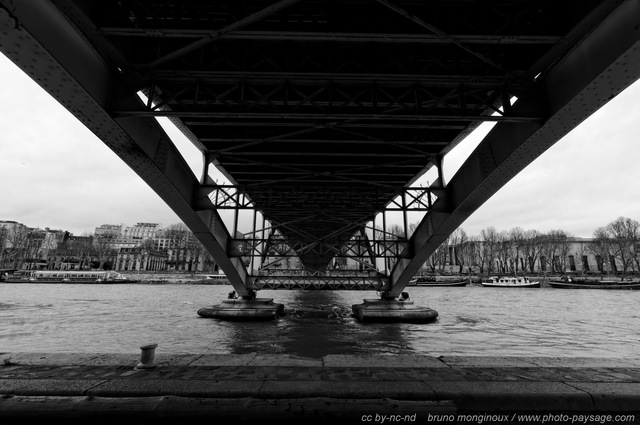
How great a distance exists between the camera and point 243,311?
2123 cm

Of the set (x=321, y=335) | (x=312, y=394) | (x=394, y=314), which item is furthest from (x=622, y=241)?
(x=312, y=394)

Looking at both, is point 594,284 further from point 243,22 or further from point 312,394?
point 243,22

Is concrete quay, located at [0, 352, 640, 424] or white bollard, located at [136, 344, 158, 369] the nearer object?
concrete quay, located at [0, 352, 640, 424]

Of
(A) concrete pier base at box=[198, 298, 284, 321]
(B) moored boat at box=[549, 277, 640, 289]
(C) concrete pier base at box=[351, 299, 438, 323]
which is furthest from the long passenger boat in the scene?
(B) moored boat at box=[549, 277, 640, 289]

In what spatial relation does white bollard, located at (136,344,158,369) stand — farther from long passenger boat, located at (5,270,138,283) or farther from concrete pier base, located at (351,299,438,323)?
long passenger boat, located at (5,270,138,283)

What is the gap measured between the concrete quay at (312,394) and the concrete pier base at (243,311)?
53.8ft

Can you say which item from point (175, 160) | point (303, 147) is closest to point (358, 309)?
point (303, 147)

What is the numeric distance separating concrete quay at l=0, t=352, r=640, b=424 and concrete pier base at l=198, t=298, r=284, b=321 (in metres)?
16.4

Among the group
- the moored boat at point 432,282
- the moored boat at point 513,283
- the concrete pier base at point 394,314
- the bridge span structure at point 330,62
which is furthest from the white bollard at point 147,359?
the moored boat at point 513,283

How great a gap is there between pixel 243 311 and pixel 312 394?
1837 cm

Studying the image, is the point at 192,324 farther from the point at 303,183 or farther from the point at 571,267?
the point at 571,267

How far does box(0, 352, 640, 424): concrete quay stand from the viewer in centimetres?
356

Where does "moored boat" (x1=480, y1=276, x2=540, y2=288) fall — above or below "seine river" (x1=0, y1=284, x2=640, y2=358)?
above

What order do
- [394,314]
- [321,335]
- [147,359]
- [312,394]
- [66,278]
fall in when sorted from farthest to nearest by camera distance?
[66,278]
[394,314]
[321,335]
[147,359]
[312,394]
